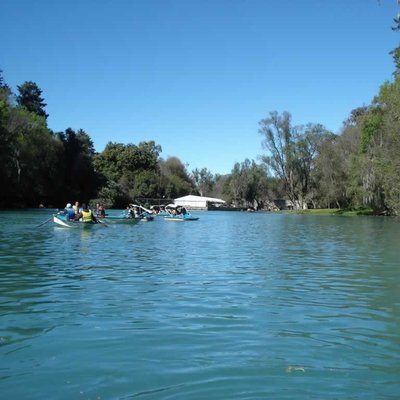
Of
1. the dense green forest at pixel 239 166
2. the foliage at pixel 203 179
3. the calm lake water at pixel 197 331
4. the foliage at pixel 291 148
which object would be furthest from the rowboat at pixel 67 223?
the foliage at pixel 203 179

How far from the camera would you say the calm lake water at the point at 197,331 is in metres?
5.80

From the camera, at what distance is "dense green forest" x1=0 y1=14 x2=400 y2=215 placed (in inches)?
2525

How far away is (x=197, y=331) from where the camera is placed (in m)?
8.15

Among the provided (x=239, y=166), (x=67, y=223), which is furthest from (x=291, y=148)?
(x=67, y=223)

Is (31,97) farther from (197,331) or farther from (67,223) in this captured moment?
(197,331)

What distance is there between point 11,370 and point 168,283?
689cm

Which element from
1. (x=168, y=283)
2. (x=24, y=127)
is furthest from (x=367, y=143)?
(x=168, y=283)

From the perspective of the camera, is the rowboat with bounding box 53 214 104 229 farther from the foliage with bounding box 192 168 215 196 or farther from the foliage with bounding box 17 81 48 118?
the foliage with bounding box 192 168 215 196

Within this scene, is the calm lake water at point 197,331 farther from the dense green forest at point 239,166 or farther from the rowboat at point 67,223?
the dense green forest at point 239,166

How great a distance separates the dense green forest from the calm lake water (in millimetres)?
34314

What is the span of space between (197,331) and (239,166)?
122327 mm

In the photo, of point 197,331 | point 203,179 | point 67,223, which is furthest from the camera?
point 203,179

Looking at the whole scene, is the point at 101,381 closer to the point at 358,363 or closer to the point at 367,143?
the point at 358,363

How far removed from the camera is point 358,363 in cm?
667
